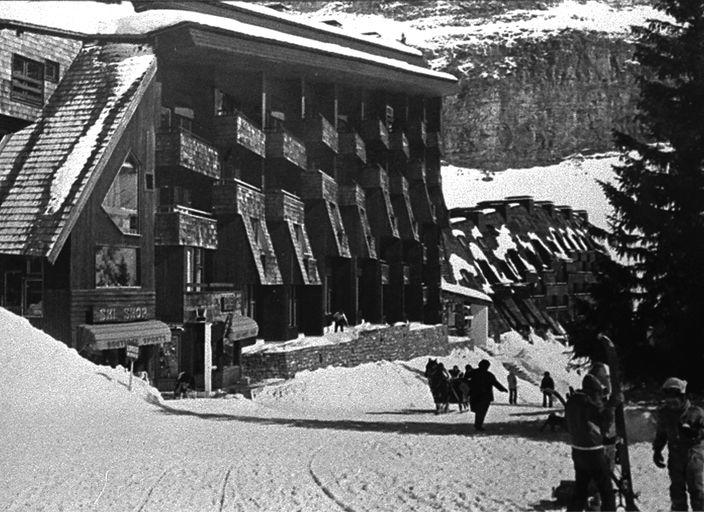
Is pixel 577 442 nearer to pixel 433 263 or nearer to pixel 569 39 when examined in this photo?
pixel 569 39

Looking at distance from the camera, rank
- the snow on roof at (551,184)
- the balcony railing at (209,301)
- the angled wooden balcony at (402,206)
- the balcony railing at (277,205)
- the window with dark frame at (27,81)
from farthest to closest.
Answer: the angled wooden balcony at (402,206)
the balcony railing at (277,205)
the snow on roof at (551,184)
the balcony railing at (209,301)
the window with dark frame at (27,81)

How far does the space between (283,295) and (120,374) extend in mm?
15582

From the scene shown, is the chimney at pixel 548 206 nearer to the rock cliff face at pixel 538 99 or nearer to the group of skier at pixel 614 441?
the rock cliff face at pixel 538 99

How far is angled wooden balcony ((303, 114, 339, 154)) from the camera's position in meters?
43.2

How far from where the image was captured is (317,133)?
4328 centimetres

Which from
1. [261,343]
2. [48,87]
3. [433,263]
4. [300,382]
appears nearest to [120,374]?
[300,382]

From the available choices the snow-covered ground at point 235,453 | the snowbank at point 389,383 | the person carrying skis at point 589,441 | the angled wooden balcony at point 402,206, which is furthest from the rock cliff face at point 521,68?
the person carrying skis at point 589,441

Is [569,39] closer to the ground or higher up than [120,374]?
higher up

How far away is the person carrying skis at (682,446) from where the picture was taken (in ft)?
32.6

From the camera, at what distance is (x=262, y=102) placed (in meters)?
39.2

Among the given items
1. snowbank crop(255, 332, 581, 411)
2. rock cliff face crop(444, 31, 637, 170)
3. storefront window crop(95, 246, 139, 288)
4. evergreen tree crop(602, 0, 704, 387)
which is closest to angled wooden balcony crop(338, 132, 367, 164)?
snowbank crop(255, 332, 581, 411)

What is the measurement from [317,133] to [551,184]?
46.8 feet

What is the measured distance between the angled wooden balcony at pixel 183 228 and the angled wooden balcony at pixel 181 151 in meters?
1.78

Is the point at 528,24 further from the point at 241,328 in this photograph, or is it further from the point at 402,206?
the point at 241,328
